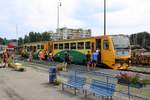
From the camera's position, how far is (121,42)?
31406 mm

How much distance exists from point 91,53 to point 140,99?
61.5 ft

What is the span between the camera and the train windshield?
31.1m

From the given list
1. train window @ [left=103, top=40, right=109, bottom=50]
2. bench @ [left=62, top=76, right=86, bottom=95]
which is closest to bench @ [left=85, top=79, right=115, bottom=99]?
bench @ [left=62, top=76, right=86, bottom=95]

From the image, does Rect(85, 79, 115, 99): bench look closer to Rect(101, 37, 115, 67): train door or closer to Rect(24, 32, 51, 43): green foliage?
Rect(101, 37, 115, 67): train door

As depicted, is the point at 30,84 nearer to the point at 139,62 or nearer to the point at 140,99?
the point at 140,99

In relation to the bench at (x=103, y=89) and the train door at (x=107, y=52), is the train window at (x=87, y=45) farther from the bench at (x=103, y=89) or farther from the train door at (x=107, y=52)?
the bench at (x=103, y=89)

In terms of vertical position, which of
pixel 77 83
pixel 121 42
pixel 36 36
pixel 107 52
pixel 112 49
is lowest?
pixel 77 83

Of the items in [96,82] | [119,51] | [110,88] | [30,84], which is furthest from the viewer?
[119,51]

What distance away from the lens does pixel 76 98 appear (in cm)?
1521

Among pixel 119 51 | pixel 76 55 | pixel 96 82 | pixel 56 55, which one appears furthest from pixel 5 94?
pixel 56 55

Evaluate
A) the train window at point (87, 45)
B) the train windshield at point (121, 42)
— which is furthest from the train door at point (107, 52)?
the train window at point (87, 45)

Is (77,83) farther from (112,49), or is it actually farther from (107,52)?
(107,52)

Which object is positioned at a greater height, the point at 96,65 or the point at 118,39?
the point at 118,39

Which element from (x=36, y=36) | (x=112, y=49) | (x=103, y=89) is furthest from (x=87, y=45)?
(x=36, y=36)
